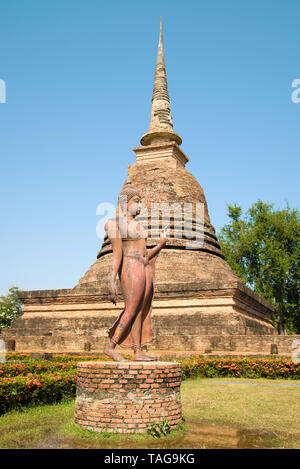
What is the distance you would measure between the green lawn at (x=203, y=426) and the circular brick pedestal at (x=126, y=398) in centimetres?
16

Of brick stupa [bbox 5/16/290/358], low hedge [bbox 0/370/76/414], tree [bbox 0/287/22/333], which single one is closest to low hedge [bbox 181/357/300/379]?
brick stupa [bbox 5/16/290/358]

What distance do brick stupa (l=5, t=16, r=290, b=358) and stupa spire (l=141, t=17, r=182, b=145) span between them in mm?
85

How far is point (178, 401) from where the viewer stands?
5.48m

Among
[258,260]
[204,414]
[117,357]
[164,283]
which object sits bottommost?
[204,414]

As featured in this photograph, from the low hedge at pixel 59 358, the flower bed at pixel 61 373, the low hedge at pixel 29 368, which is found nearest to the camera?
the flower bed at pixel 61 373

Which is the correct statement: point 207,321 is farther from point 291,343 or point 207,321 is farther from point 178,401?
point 178,401

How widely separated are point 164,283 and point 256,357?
219 inches

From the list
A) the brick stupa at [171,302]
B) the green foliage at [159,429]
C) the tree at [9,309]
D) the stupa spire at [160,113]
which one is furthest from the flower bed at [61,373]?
the tree at [9,309]

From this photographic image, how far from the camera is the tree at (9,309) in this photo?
3875 centimetres

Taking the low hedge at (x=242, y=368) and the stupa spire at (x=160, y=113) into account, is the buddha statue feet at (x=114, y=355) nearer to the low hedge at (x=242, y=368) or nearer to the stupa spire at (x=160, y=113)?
the low hedge at (x=242, y=368)

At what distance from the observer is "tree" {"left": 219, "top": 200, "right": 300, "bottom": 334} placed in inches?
1109

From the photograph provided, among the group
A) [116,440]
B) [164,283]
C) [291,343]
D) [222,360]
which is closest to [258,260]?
[164,283]

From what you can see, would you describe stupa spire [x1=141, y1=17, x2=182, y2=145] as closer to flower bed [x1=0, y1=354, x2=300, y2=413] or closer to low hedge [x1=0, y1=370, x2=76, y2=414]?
flower bed [x1=0, y1=354, x2=300, y2=413]
